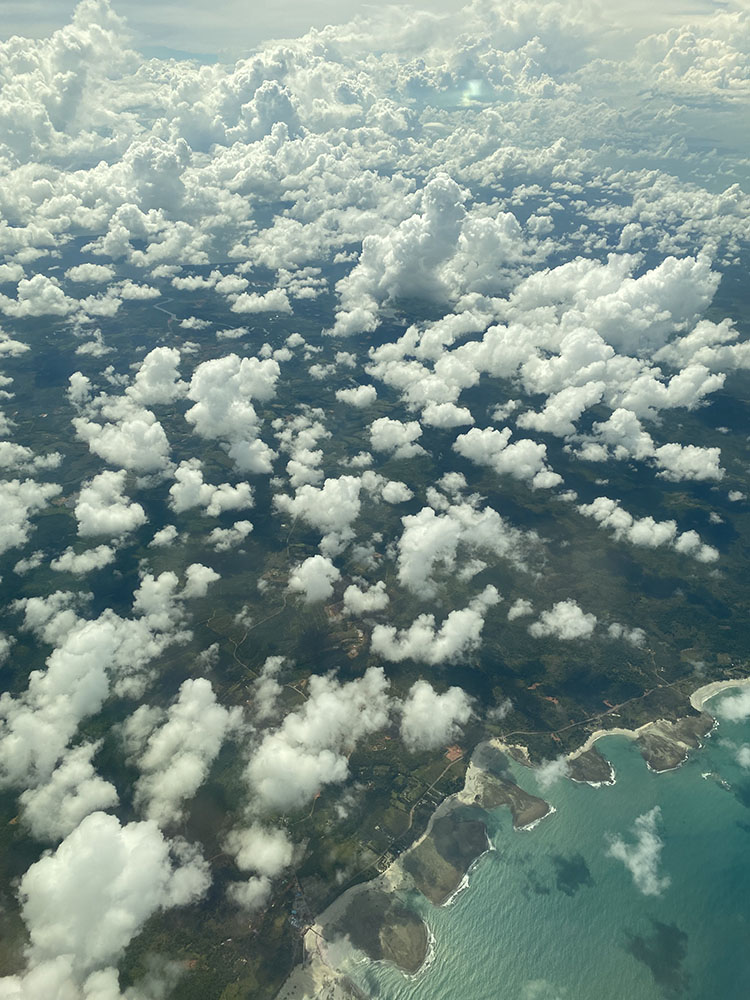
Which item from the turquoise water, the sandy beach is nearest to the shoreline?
the sandy beach

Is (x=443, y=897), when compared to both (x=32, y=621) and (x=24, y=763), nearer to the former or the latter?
(x=24, y=763)

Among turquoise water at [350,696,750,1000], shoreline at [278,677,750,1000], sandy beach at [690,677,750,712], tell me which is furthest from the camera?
sandy beach at [690,677,750,712]

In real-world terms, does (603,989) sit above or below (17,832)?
above

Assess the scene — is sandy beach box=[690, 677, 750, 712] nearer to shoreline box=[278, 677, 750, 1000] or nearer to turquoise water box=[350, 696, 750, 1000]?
shoreline box=[278, 677, 750, 1000]

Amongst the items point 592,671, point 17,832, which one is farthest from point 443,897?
point 17,832

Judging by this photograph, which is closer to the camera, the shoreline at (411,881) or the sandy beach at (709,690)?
the shoreline at (411,881)

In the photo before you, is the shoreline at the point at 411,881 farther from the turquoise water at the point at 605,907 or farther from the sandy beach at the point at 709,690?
the turquoise water at the point at 605,907

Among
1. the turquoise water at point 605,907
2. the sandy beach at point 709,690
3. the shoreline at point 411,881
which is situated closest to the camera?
the shoreline at point 411,881

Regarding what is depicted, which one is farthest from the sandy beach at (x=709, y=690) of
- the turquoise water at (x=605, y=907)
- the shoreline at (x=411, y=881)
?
the turquoise water at (x=605, y=907)

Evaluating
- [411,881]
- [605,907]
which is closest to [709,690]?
[605,907]
